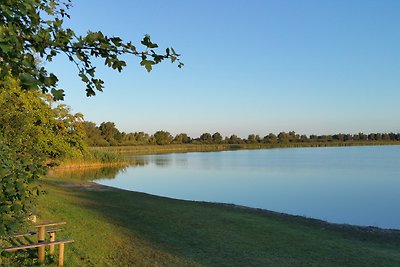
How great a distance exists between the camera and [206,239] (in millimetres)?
11156

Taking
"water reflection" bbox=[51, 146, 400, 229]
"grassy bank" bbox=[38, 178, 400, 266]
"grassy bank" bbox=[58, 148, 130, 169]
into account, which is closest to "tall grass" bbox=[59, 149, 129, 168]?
"grassy bank" bbox=[58, 148, 130, 169]

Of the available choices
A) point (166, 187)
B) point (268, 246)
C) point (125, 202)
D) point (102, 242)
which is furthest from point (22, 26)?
point (166, 187)

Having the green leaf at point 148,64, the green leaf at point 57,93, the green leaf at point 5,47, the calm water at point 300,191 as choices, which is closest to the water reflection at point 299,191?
the calm water at point 300,191

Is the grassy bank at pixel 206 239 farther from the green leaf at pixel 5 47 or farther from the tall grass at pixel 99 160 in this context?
the tall grass at pixel 99 160

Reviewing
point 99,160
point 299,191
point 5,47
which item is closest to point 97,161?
point 99,160

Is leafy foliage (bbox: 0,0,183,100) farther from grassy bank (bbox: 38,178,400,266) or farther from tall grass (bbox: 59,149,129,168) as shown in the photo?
tall grass (bbox: 59,149,129,168)

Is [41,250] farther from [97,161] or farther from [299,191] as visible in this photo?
[97,161]

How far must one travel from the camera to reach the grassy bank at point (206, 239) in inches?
358

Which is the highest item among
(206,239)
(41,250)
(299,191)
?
(41,250)

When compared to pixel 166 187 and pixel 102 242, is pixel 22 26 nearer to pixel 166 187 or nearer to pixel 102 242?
pixel 102 242

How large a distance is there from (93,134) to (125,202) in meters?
83.6

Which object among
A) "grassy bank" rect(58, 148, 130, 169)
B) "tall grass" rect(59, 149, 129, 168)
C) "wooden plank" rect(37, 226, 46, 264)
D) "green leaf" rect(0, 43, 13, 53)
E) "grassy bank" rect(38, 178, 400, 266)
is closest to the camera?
"green leaf" rect(0, 43, 13, 53)

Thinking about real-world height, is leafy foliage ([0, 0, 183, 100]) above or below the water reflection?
above

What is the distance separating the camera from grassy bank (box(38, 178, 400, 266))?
29.8ft
